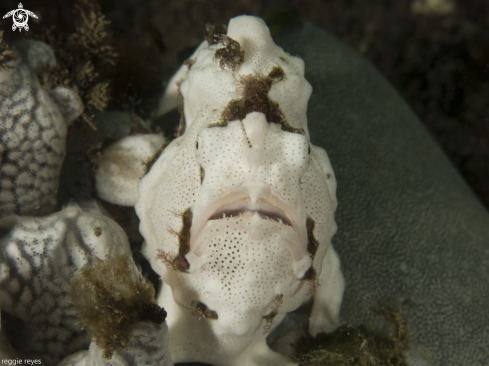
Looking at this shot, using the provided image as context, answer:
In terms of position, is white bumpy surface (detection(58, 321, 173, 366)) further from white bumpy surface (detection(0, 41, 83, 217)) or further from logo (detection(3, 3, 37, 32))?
logo (detection(3, 3, 37, 32))

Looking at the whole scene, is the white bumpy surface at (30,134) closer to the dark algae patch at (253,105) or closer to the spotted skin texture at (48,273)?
the spotted skin texture at (48,273)

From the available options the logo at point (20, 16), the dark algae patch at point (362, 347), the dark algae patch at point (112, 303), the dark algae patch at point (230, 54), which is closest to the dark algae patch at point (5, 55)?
the logo at point (20, 16)

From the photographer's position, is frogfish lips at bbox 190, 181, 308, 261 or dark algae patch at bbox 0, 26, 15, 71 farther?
dark algae patch at bbox 0, 26, 15, 71

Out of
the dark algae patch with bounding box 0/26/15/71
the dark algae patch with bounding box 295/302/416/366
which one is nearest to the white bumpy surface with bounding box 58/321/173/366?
the dark algae patch with bounding box 295/302/416/366

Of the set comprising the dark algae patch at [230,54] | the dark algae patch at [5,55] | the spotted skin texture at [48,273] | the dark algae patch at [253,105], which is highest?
the dark algae patch at [230,54]

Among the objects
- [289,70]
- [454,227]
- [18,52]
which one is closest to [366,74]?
[454,227]

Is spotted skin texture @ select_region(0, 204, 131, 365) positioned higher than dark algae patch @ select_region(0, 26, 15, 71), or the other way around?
dark algae patch @ select_region(0, 26, 15, 71)
